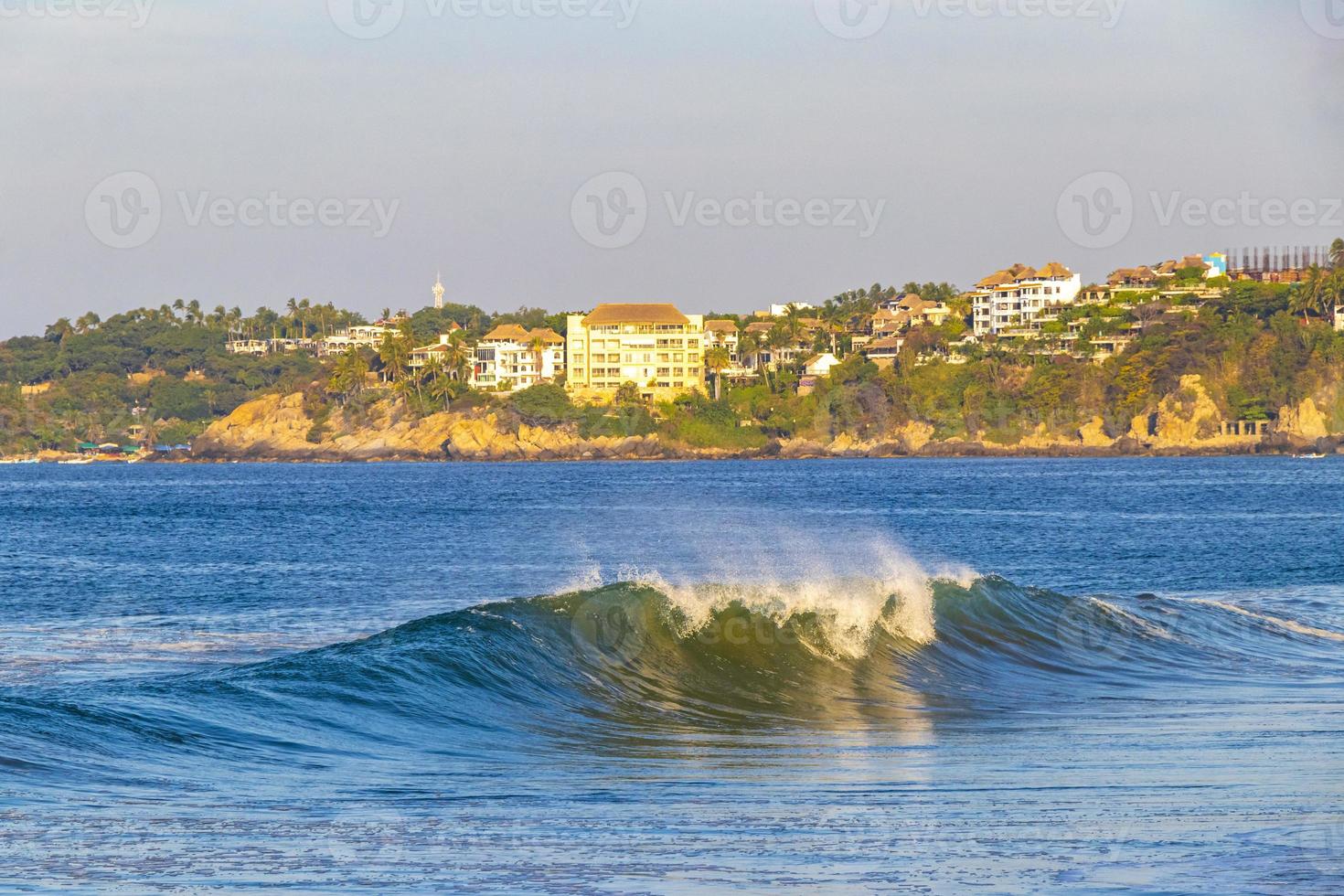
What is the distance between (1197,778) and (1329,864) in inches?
110

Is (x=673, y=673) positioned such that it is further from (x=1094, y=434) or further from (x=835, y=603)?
(x=1094, y=434)

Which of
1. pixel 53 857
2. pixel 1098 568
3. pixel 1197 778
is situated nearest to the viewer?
pixel 53 857

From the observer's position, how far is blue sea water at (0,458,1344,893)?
30.9 ft

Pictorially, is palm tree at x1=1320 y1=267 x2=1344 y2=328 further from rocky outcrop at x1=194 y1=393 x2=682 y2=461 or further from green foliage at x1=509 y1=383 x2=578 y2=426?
green foliage at x1=509 y1=383 x2=578 y2=426

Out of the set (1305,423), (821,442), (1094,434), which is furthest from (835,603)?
(821,442)

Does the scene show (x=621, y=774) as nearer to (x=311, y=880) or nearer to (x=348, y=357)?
(x=311, y=880)

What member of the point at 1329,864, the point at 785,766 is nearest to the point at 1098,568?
the point at 785,766

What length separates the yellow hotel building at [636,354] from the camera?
188 meters

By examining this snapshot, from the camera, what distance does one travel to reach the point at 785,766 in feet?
42.7

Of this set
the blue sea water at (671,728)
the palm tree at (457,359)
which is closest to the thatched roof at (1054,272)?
the palm tree at (457,359)

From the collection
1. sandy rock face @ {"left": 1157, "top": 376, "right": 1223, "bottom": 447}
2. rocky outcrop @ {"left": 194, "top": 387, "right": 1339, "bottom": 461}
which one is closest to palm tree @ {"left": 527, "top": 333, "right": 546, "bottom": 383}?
rocky outcrop @ {"left": 194, "top": 387, "right": 1339, "bottom": 461}

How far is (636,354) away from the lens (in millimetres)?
187625

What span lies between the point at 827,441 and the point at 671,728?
165 meters

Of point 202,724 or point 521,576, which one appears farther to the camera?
point 521,576
